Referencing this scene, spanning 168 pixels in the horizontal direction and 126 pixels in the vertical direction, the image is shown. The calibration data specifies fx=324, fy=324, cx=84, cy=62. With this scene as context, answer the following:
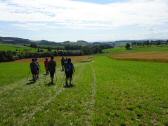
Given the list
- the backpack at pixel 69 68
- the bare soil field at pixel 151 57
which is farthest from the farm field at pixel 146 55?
the backpack at pixel 69 68

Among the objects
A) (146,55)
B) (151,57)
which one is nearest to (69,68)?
(151,57)

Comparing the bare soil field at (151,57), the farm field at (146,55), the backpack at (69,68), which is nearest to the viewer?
the backpack at (69,68)

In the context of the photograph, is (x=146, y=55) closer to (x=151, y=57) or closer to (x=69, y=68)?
(x=151, y=57)

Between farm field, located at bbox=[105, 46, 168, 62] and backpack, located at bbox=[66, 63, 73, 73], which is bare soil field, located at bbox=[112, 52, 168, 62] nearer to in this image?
farm field, located at bbox=[105, 46, 168, 62]

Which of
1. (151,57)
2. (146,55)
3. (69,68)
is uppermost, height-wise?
(69,68)

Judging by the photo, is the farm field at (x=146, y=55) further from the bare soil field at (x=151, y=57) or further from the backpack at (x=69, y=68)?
the backpack at (x=69, y=68)

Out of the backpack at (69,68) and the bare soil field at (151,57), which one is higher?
the backpack at (69,68)

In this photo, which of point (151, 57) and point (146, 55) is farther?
point (146, 55)

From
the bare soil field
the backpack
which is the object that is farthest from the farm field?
the backpack

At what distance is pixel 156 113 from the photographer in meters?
12.6

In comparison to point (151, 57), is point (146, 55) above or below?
below

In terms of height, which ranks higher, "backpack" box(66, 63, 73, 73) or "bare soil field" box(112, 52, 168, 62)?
"backpack" box(66, 63, 73, 73)

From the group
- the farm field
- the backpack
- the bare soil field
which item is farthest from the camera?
the farm field

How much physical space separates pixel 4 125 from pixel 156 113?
5793 mm
